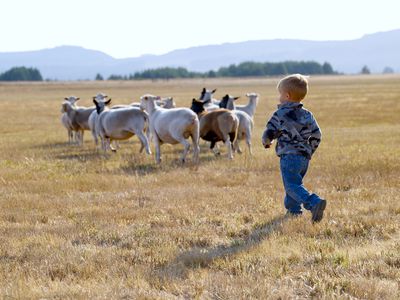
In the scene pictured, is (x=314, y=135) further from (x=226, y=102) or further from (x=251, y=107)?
(x=251, y=107)

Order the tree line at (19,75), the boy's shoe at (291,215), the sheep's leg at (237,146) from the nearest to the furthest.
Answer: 1. the boy's shoe at (291,215)
2. the sheep's leg at (237,146)
3. the tree line at (19,75)

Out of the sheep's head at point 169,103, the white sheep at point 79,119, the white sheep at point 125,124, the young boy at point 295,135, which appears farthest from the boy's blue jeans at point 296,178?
the white sheep at point 79,119

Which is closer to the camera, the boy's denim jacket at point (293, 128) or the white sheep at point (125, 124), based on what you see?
the boy's denim jacket at point (293, 128)

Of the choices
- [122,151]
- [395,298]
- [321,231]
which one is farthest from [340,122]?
[395,298]

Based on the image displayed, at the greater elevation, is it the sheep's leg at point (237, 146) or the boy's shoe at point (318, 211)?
the boy's shoe at point (318, 211)

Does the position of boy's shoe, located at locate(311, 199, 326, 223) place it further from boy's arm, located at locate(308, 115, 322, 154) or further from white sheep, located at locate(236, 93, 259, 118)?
white sheep, located at locate(236, 93, 259, 118)

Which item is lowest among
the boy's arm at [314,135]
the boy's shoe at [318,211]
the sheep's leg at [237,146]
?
the sheep's leg at [237,146]

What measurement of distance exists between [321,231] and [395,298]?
7.98 ft

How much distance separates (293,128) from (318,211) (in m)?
1.07

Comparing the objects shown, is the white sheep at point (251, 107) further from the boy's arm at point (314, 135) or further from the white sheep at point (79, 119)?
the boy's arm at point (314, 135)

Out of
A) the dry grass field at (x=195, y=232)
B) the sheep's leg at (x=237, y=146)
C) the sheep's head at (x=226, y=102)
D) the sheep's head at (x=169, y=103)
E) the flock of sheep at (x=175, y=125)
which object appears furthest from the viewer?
the sheep's head at (x=169, y=103)

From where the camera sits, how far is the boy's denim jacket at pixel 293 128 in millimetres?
7867

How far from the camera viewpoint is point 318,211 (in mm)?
7871

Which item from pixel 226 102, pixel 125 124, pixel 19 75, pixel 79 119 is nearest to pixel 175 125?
pixel 125 124
